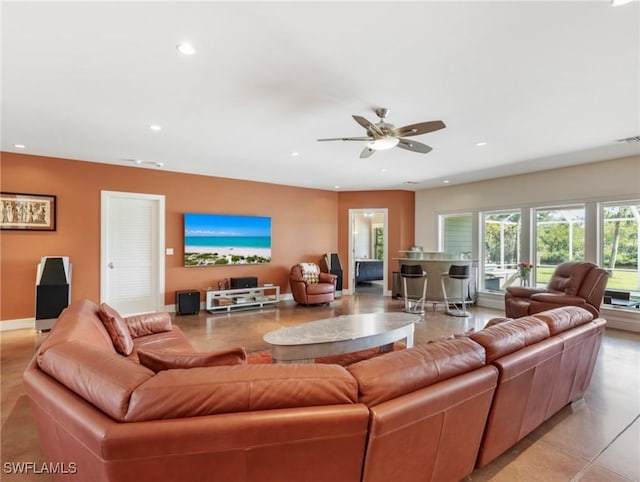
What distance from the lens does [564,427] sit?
2.35 meters

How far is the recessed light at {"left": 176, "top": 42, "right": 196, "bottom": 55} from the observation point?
227 cm

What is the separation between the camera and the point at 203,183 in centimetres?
Result: 651

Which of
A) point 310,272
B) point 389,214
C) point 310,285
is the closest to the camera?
point 310,285

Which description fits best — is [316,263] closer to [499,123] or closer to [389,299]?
[389,299]

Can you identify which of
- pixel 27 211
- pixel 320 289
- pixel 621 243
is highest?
pixel 27 211

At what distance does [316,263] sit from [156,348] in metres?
5.44

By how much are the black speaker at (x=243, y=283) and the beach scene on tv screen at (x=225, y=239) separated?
438mm

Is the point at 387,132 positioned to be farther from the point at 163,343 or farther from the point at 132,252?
the point at 132,252

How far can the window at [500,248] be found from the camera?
6750mm

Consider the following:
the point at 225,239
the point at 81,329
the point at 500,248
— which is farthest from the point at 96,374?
the point at 500,248

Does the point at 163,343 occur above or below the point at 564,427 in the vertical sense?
above

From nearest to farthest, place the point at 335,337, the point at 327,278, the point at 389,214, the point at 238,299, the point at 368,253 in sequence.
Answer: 1. the point at 335,337
2. the point at 238,299
3. the point at 327,278
4. the point at 389,214
5. the point at 368,253

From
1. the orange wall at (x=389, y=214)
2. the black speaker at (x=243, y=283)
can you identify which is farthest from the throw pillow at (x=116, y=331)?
the orange wall at (x=389, y=214)

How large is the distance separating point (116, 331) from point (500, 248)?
23.2 feet
